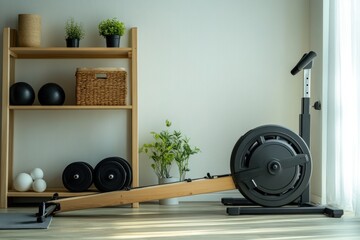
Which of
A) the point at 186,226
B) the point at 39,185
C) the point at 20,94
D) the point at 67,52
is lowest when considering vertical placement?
the point at 186,226

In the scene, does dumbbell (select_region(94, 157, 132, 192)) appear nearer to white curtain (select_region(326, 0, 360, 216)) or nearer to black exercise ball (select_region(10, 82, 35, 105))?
black exercise ball (select_region(10, 82, 35, 105))

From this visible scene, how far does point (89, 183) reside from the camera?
4809 millimetres

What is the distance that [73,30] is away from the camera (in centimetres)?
502

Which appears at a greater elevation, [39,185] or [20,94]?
[20,94]

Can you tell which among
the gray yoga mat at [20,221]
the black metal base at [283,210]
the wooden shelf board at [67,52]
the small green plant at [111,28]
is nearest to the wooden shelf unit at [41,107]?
the wooden shelf board at [67,52]

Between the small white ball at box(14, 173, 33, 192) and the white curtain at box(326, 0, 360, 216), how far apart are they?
90.7 inches

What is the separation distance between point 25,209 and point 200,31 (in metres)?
2.07

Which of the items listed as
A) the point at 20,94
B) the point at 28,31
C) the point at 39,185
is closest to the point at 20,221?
the point at 39,185

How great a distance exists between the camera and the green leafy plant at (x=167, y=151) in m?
5.05

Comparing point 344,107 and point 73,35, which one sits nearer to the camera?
point 344,107

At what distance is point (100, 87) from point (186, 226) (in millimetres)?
1593

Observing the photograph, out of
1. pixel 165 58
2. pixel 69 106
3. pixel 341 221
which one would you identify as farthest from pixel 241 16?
pixel 341 221

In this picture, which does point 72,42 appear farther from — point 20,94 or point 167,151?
point 167,151

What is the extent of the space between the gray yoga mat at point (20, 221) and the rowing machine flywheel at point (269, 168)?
1.29 metres
